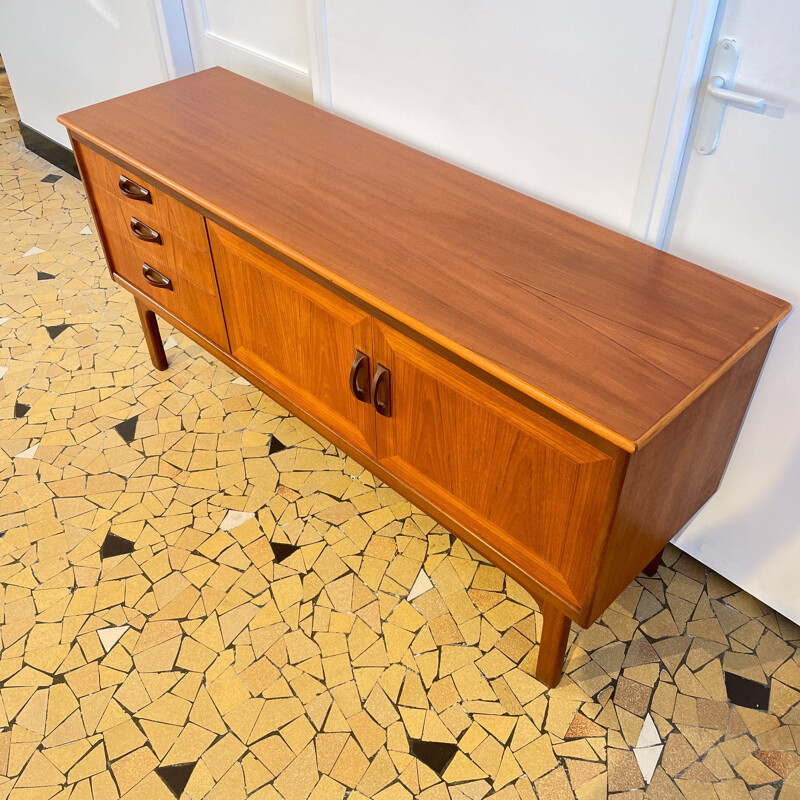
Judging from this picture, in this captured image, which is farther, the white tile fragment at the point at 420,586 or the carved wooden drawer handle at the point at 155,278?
the carved wooden drawer handle at the point at 155,278

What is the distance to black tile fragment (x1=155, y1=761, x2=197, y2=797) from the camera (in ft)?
5.10

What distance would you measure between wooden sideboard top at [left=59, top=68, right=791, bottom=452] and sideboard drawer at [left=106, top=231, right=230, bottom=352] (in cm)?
30

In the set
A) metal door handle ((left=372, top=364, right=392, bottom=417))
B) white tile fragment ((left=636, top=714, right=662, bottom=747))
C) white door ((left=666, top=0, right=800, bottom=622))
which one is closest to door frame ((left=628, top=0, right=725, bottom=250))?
white door ((left=666, top=0, right=800, bottom=622))

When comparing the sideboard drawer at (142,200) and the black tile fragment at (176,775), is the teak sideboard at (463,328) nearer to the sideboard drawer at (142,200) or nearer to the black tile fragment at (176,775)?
the sideboard drawer at (142,200)

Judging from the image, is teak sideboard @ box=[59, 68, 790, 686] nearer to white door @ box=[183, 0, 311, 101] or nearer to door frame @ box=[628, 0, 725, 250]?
door frame @ box=[628, 0, 725, 250]

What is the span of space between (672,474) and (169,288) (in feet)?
4.48

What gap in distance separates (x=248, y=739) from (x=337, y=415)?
702mm

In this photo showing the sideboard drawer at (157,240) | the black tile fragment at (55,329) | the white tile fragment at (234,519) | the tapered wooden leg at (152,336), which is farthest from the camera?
the black tile fragment at (55,329)

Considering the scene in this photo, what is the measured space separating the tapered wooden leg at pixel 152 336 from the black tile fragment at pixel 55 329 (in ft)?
1.23

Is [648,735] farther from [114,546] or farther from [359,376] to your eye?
[114,546]

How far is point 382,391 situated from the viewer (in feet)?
5.09

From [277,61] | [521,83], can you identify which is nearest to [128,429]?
[277,61]

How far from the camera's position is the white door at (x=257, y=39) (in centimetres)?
226

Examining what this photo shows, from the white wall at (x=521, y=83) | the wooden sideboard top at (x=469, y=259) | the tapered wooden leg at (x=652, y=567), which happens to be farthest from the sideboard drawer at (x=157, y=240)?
the tapered wooden leg at (x=652, y=567)
